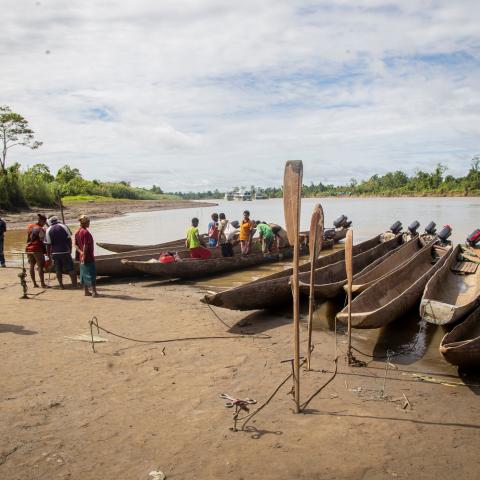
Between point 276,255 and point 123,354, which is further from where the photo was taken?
point 276,255

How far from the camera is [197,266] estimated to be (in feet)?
36.7

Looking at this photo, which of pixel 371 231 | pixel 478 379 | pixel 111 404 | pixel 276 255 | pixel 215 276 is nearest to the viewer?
pixel 111 404

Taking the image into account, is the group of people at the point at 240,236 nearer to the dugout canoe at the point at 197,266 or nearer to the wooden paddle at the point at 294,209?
the dugout canoe at the point at 197,266

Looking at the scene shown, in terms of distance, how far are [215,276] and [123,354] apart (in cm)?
633

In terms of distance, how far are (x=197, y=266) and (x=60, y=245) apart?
10.6 feet

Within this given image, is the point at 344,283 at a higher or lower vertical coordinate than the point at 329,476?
higher

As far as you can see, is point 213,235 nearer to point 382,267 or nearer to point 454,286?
point 382,267

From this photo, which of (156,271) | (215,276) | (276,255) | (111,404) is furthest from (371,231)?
(111,404)

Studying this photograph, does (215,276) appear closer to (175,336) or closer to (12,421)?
(175,336)

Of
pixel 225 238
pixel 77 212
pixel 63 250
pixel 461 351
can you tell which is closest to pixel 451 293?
pixel 461 351

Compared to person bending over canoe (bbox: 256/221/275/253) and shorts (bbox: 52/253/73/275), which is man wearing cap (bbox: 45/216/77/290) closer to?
shorts (bbox: 52/253/73/275)

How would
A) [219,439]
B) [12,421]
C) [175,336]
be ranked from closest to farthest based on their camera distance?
[219,439]
[12,421]
[175,336]

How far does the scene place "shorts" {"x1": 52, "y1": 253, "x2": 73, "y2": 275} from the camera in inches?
376

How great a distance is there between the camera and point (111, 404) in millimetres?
4383
